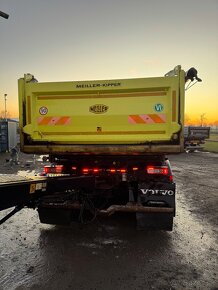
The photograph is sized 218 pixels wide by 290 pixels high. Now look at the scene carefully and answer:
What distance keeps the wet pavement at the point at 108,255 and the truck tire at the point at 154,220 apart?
0.22m

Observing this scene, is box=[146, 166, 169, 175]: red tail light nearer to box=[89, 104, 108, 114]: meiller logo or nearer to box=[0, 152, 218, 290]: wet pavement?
box=[0, 152, 218, 290]: wet pavement

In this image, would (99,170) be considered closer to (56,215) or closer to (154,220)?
(56,215)

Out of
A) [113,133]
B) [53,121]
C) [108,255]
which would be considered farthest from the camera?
[53,121]

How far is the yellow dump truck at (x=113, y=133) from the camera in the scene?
4.64 meters

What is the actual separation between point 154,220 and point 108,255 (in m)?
1.16

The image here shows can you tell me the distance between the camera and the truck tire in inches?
193

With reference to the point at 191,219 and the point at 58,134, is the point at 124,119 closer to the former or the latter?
the point at 58,134

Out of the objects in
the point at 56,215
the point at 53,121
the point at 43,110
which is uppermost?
the point at 43,110

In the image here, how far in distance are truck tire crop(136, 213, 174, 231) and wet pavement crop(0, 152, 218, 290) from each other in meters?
0.22

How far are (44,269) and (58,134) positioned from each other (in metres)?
2.31

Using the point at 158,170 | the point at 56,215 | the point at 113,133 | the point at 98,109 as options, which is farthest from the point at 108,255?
the point at 98,109

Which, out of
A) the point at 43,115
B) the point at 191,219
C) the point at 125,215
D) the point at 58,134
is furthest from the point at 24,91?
the point at 191,219

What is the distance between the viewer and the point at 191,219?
6.16 m

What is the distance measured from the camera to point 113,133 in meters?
4.84
